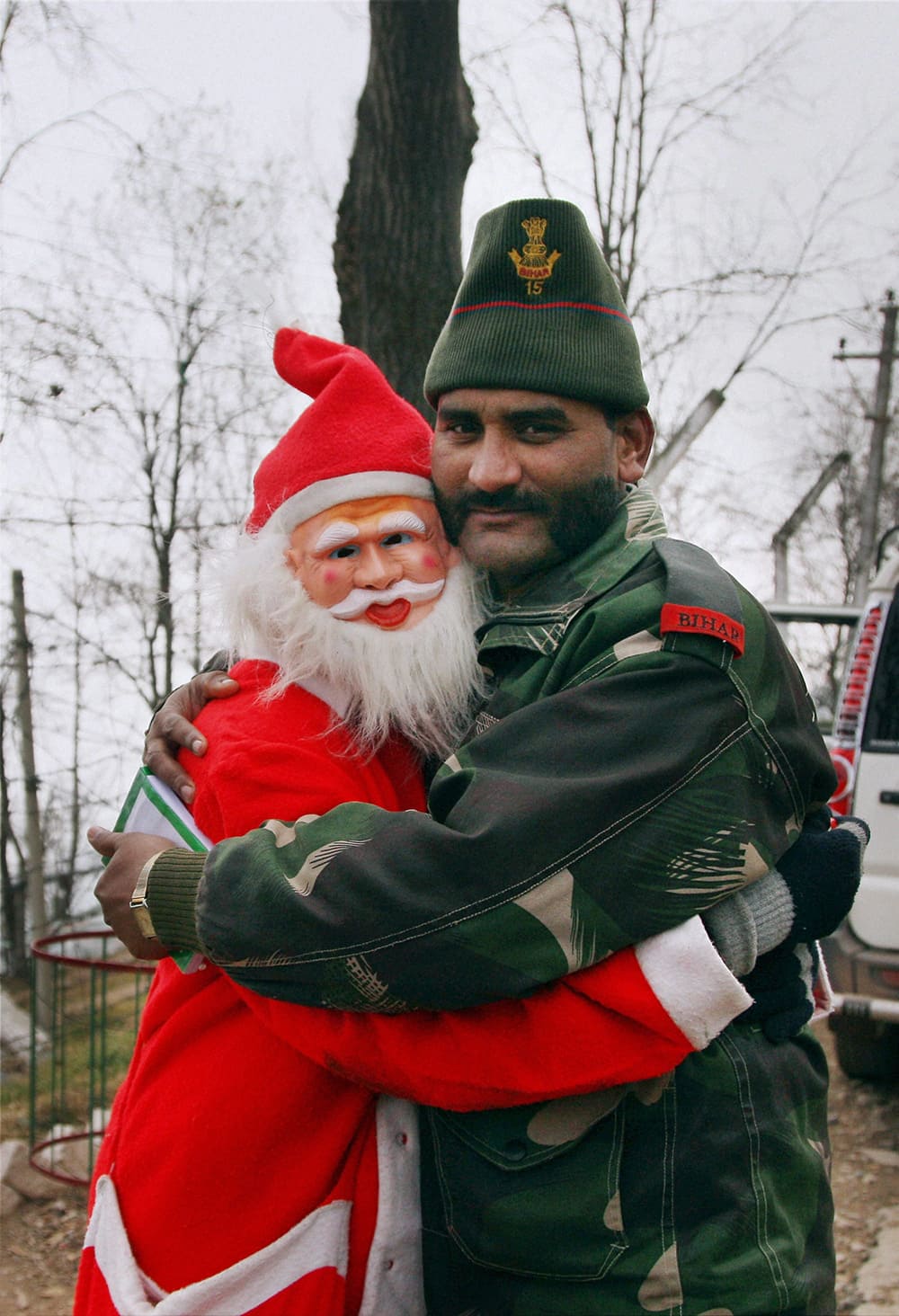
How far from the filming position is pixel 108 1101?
633 cm

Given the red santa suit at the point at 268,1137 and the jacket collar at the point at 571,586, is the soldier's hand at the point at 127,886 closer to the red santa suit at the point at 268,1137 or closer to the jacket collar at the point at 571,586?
the red santa suit at the point at 268,1137

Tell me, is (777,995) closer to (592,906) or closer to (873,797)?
(592,906)

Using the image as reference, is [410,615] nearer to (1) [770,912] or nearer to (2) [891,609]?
(1) [770,912]

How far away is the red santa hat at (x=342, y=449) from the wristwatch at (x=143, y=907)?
2.19 ft

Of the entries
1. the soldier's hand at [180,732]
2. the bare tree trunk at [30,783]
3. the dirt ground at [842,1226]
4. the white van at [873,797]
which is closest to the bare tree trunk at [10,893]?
the bare tree trunk at [30,783]

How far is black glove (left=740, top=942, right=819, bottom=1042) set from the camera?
1.74 m

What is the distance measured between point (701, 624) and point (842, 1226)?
12.7 ft

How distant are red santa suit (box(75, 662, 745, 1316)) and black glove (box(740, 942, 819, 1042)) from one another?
0.42m

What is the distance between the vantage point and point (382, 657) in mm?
1918

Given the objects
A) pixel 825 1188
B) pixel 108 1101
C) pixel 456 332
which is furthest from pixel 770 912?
pixel 108 1101

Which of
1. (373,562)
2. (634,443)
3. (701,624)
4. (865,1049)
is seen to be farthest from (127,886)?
(865,1049)

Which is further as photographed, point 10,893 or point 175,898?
point 10,893

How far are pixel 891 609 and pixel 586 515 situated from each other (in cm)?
350

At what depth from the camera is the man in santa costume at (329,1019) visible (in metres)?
1.53
